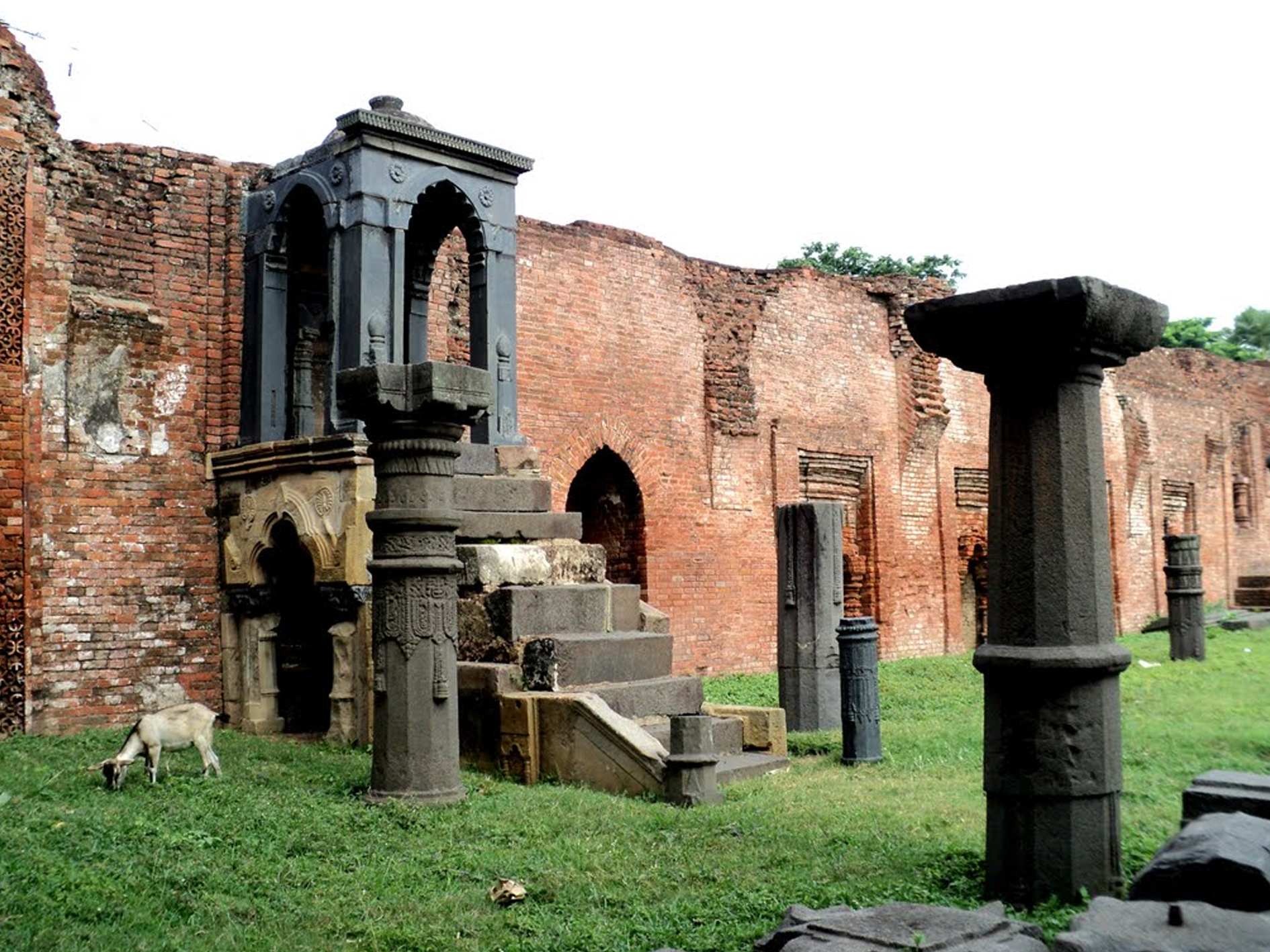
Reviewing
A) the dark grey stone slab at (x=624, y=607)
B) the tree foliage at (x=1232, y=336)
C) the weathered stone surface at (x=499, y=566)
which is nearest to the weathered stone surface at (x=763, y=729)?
the dark grey stone slab at (x=624, y=607)

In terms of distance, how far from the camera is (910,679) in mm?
12641

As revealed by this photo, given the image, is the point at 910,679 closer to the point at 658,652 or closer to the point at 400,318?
the point at 658,652

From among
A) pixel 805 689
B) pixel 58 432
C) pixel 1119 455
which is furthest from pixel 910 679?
pixel 1119 455

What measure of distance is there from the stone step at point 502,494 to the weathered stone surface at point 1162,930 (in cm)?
575

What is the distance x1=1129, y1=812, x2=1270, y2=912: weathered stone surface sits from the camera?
3.50 m

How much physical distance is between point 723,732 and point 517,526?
1.98 metres

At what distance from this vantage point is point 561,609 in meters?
8.12

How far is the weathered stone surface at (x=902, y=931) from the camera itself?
3295 millimetres

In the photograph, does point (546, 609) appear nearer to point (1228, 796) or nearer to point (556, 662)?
point (556, 662)

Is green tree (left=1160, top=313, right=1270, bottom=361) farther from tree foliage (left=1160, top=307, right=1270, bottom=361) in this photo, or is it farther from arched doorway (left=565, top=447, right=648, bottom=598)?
arched doorway (left=565, top=447, right=648, bottom=598)

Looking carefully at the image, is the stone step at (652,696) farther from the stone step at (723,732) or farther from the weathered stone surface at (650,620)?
the weathered stone surface at (650,620)

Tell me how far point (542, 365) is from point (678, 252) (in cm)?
270

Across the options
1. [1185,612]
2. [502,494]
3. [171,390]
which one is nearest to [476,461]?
[502,494]

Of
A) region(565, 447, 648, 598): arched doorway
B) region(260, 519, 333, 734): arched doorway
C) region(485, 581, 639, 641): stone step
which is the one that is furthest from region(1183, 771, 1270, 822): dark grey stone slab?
region(565, 447, 648, 598): arched doorway
